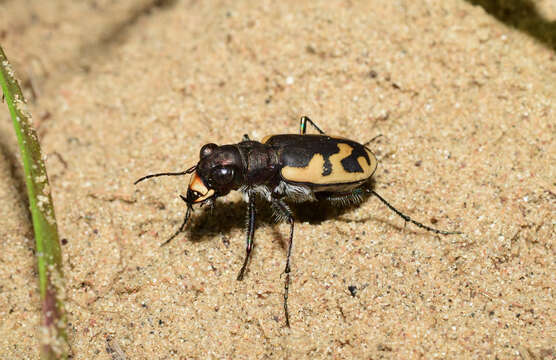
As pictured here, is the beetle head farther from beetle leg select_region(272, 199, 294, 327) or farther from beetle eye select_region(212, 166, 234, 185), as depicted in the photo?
beetle leg select_region(272, 199, 294, 327)

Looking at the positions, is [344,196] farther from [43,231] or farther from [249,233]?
[43,231]

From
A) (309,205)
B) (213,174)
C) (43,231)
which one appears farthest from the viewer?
(309,205)

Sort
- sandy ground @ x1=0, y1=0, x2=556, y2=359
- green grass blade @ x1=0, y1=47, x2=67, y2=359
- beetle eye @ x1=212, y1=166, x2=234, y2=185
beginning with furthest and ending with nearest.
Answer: beetle eye @ x1=212, y1=166, x2=234, y2=185 < sandy ground @ x1=0, y1=0, x2=556, y2=359 < green grass blade @ x1=0, y1=47, x2=67, y2=359

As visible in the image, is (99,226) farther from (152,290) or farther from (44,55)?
(44,55)

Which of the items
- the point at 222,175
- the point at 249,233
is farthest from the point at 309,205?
the point at 222,175

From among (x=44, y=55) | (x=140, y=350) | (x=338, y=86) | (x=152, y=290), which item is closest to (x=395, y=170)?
(x=338, y=86)

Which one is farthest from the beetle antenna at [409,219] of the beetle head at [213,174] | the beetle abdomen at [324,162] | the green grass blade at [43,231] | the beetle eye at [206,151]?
the green grass blade at [43,231]

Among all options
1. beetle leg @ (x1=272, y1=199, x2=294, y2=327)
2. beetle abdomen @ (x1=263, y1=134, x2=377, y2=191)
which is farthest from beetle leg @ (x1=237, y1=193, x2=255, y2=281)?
beetle abdomen @ (x1=263, y1=134, x2=377, y2=191)
